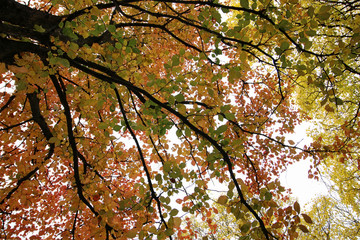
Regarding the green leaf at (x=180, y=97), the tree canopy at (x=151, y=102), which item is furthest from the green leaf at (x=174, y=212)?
the green leaf at (x=180, y=97)

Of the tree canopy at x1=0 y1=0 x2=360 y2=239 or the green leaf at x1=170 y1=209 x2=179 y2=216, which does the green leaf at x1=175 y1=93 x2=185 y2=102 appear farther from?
the green leaf at x1=170 y1=209 x2=179 y2=216

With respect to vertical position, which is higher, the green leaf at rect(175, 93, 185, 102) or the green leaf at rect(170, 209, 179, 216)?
the green leaf at rect(175, 93, 185, 102)

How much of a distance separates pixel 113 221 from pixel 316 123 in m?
12.1

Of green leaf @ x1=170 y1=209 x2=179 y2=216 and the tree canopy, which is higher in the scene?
the tree canopy

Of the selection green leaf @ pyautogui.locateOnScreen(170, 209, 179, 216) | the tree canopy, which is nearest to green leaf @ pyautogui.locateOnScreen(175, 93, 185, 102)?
the tree canopy

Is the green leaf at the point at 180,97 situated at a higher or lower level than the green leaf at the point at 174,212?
higher

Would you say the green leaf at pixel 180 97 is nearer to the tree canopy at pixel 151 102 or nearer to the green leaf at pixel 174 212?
the tree canopy at pixel 151 102

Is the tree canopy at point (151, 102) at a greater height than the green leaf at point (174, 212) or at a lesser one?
greater

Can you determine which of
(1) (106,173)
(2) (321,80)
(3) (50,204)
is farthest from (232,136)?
(3) (50,204)

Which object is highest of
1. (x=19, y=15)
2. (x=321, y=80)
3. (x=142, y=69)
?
(x=142, y=69)

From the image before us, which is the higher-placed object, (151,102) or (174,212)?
(151,102)

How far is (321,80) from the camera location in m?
2.16

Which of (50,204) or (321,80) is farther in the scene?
(50,204)

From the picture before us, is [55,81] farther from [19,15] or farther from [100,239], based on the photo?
[100,239]
